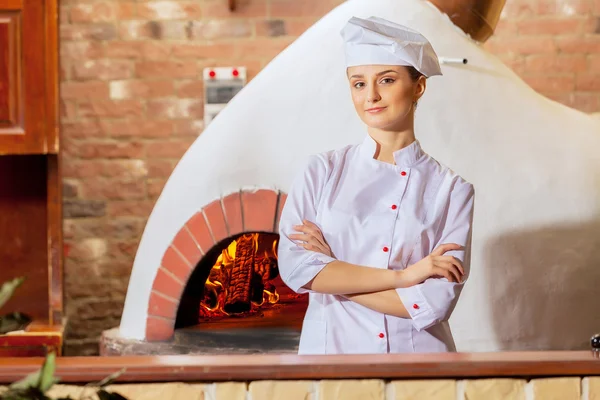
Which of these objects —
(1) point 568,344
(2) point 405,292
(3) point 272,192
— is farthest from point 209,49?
(1) point 568,344

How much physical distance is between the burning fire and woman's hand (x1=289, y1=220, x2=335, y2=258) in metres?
0.68

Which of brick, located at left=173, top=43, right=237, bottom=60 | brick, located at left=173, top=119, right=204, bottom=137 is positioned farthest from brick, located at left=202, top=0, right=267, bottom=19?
brick, located at left=173, top=119, right=204, bottom=137

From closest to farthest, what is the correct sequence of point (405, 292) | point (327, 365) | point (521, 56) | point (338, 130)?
point (327, 365), point (405, 292), point (338, 130), point (521, 56)

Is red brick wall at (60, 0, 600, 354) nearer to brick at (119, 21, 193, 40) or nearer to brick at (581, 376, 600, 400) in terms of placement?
brick at (119, 21, 193, 40)

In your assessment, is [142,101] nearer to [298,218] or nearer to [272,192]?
[272,192]

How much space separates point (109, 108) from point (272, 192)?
84 centimetres

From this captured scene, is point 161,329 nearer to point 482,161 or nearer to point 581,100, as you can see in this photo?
point 482,161

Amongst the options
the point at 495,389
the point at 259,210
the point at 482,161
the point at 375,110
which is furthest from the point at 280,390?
the point at 482,161

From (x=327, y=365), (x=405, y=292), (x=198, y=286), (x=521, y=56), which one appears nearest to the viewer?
(x=327, y=365)

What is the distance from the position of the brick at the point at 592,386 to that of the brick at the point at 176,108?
1.92 m

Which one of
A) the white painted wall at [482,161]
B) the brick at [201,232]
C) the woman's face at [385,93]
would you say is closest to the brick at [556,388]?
the woman's face at [385,93]

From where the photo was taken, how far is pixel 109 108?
2.84 m

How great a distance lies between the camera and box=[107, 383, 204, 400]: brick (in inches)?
43.8

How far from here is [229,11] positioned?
281 cm
